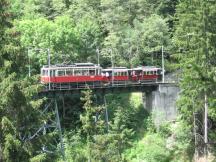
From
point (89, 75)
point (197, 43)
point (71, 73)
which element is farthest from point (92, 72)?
point (197, 43)

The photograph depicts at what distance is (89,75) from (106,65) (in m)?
15.2

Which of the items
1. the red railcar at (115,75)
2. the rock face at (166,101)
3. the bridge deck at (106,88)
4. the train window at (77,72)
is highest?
the train window at (77,72)

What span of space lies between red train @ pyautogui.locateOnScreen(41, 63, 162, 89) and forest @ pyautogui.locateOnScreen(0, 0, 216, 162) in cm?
161

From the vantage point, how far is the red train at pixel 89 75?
4897 cm

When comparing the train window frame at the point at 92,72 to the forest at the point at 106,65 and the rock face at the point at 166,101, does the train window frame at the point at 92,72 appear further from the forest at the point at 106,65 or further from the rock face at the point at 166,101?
the rock face at the point at 166,101

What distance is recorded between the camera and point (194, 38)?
3656 cm

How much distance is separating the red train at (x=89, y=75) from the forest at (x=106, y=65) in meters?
1.61

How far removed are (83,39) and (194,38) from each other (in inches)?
1124

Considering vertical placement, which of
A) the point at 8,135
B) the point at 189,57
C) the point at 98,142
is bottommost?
the point at 98,142

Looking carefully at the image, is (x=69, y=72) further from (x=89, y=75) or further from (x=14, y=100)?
(x=14, y=100)

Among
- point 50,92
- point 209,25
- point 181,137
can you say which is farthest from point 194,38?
point 50,92

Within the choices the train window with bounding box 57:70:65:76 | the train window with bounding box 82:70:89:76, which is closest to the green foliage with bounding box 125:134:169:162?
the train window with bounding box 82:70:89:76

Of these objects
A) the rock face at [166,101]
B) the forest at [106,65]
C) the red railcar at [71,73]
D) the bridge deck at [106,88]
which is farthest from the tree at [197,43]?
the red railcar at [71,73]

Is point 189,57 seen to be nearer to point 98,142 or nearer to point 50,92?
point 98,142
